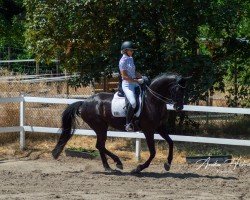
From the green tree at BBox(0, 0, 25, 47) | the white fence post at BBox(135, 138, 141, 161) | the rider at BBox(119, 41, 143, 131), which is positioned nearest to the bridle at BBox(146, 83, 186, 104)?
the rider at BBox(119, 41, 143, 131)

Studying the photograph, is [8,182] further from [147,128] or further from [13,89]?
[13,89]

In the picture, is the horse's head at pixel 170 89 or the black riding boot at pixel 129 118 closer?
the horse's head at pixel 170 89

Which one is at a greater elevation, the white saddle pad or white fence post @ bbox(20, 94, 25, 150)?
the white saddle pad

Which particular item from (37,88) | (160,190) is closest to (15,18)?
(37,88)

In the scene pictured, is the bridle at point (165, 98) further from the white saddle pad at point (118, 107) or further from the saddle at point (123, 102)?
the white saddle pad at point (118, 107)

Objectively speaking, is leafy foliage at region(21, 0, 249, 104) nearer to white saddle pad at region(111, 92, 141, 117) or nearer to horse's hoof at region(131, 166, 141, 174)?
white saddle pad at region(111, 92, 141, 117)

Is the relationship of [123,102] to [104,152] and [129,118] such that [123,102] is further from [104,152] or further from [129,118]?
[104,152]

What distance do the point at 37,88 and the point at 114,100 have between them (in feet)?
24.2

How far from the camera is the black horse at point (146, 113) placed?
12602 mm

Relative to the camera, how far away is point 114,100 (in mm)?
13031

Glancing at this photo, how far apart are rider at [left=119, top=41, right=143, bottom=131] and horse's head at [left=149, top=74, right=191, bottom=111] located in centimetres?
37

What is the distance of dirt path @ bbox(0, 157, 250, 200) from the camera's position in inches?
413
